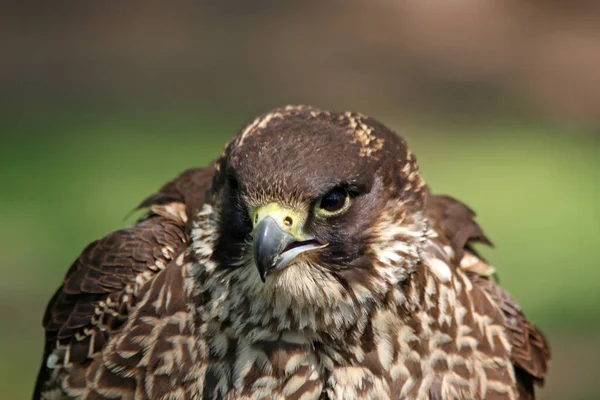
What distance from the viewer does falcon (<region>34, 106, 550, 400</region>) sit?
3725 mm

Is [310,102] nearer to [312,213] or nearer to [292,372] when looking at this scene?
[292,372]

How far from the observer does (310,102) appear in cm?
1295

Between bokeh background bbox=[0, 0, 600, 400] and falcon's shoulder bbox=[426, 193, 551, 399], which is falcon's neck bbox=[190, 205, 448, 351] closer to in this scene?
falcon's shoulder bbox=[426, 193, 551, 399]

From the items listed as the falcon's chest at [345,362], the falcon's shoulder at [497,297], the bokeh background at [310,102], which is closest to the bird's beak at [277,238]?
the falcon's chest at [345,362]

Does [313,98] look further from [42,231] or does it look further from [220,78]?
[42,231]

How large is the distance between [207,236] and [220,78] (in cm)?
1014

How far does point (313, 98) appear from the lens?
520 inches

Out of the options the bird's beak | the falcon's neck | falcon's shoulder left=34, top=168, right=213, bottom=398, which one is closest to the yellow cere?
the bird's beak

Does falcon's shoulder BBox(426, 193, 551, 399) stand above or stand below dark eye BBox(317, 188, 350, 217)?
below

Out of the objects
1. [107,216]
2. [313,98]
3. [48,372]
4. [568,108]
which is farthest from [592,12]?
[48,372]

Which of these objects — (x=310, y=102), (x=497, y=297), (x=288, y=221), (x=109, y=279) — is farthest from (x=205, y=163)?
(x=288, y=221)

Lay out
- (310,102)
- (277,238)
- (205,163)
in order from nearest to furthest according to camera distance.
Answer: (277,238) → (205,163) → (310,102)

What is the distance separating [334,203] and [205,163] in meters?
7.62

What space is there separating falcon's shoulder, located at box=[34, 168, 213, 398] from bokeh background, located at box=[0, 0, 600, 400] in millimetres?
4037
